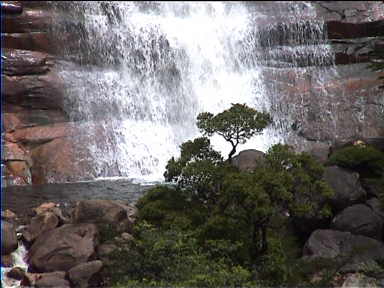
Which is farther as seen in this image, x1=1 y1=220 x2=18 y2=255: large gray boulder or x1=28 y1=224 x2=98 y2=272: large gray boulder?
x1=1 y1=220 x2=18 y2=255: large gray boulder

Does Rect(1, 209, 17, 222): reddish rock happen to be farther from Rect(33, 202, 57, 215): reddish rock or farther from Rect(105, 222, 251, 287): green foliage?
Rect(105, 222, 251, 287): green foliage

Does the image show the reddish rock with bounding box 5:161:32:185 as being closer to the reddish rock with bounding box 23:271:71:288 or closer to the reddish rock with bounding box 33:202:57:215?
the reddish rock with bounding box 33:202:57:215

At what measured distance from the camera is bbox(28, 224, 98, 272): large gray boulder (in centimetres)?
1160

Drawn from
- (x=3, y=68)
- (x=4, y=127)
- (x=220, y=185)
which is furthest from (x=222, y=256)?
(x=3, y=68)

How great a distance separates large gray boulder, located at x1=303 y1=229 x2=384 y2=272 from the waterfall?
8.08 m

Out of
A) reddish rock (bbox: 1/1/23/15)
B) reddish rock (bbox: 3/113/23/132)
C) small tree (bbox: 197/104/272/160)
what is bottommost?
reddish rock (bbox: 3/113/23/132)

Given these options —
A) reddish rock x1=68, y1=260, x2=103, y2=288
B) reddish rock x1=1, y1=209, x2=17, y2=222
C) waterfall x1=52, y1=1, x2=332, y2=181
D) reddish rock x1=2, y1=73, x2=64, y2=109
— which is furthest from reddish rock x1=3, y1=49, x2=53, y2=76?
reddish rock x1=68, y1=260, x2=103, y2=288

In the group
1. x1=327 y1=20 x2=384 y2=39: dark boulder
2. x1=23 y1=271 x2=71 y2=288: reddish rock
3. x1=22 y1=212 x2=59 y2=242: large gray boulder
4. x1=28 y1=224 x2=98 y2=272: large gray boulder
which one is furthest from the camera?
x1=327 y1=20 x2=384 y2=39: dark boulder

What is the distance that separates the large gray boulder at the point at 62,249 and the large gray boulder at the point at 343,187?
19.3 feet

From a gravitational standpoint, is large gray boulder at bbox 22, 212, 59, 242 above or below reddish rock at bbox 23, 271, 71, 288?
above

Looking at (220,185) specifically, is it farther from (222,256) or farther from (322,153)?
(322,153)

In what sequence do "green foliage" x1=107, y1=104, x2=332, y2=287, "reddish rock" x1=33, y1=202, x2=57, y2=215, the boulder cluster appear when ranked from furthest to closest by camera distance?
"reddish rock" x1=33, y1=202, x2=57, y2=215 → the boulder cluster → "green foliage" x1=107, y1=104, x2=332, y2=287

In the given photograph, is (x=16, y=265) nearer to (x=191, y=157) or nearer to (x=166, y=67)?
(x=191, y=157)

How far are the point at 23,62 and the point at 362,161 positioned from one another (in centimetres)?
1380
